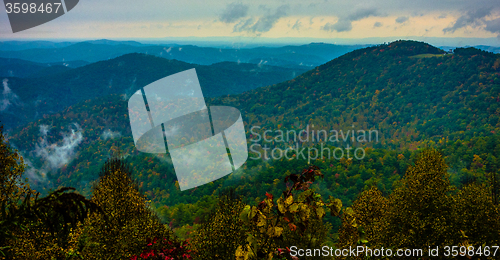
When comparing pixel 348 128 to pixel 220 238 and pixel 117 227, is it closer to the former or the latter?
pixel 220 238

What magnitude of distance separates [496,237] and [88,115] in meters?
210

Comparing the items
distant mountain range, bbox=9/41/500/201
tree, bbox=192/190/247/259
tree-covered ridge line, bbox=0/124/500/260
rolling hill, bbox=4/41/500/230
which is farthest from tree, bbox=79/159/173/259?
distant mountain range, bbox=9/41/500/201

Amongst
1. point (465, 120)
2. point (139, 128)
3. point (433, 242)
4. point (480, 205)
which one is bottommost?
point (465, 120)

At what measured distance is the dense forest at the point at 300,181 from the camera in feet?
12.8

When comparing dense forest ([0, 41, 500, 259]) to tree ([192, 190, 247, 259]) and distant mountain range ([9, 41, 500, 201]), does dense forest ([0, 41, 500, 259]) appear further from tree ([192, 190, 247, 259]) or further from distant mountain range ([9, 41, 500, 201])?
distant mountain range ([9, 41, 500, 201])

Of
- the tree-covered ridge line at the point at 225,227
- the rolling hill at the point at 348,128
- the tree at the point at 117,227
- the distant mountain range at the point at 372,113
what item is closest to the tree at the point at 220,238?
the tree-covered ridge line at the point at 225,227

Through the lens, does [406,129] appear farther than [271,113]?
No

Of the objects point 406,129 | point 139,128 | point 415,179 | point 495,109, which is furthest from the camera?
point 406,129

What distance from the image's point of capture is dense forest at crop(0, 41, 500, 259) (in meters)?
3.91

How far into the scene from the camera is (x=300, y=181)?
10.9 ft

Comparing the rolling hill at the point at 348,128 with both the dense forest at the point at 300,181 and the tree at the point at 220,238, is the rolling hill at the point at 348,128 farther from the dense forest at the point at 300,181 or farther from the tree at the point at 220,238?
the tree at the point at 220,238

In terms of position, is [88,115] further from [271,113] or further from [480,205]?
[480,205]

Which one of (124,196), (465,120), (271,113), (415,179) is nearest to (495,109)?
(465,120)

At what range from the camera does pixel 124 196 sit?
18.2 m
